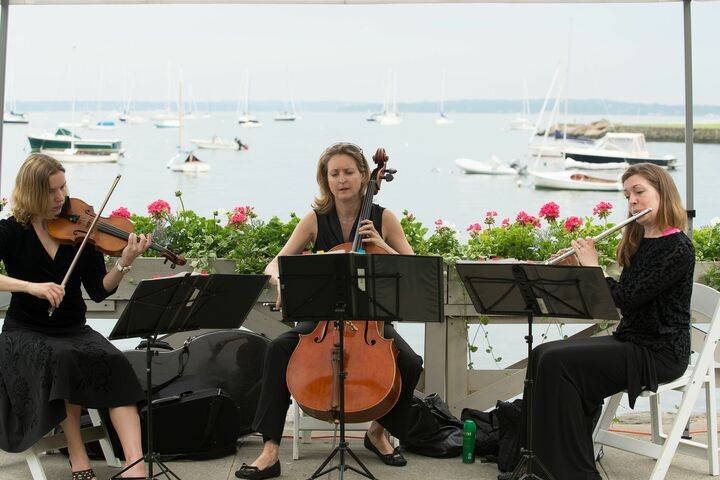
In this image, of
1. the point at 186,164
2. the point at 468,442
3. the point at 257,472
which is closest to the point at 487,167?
the point at 186,164

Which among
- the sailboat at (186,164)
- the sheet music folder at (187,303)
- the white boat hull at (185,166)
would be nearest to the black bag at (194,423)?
the sheet music folder at (187,303)

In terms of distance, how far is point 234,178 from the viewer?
120ft

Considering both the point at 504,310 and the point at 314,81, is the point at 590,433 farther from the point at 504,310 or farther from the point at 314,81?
the point at 314,81

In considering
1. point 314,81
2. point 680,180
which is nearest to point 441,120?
point 314,81

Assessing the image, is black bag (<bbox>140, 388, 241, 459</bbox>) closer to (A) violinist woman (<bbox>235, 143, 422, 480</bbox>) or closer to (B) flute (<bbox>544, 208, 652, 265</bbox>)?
(A) violinist woman (<bbox>235, 143, 422, 480</bbox>)

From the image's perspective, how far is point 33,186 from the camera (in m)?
3.68

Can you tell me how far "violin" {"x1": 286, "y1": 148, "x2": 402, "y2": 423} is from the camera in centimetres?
372

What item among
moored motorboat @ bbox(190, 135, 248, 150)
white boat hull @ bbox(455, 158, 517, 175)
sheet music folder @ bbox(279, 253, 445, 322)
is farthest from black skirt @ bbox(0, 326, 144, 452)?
moored motorboat @ bbox(190, 135, 248, 150)

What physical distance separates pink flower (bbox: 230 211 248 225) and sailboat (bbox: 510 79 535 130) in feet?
132

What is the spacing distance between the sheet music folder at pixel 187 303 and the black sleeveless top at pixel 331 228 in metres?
0.64

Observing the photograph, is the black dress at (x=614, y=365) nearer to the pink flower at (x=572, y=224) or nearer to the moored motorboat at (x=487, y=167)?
the pink flower at (x=572, y=224)

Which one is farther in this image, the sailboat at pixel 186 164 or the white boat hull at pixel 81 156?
the white boat hull at pixel 81 156

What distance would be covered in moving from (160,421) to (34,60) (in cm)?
4308

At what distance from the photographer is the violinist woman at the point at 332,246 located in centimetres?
396
